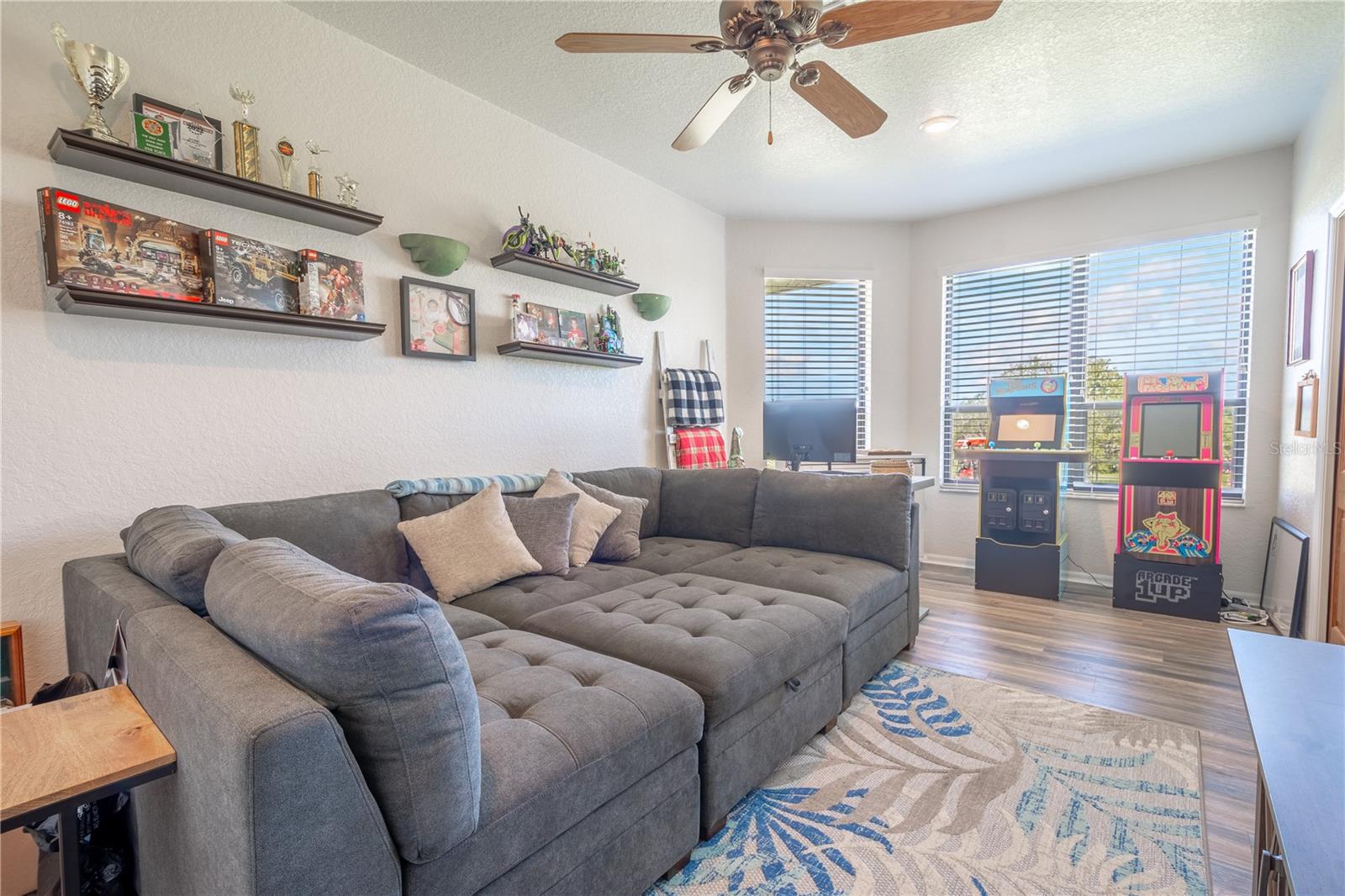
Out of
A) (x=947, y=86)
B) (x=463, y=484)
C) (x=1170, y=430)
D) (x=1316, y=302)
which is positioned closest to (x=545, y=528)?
(x=463, y=484)

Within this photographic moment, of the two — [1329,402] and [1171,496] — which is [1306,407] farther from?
[1171,496]

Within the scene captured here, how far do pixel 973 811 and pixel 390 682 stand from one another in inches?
65.8

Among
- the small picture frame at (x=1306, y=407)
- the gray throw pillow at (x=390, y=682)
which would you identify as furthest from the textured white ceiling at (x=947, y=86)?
the gray throw pillow at (x=390, y=682)

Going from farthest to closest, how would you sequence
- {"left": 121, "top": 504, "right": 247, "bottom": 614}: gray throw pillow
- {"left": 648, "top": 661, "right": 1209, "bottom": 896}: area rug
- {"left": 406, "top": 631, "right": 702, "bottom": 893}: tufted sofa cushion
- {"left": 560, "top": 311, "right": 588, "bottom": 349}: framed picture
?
1. {"left": 560, "top": 311, "right": 588, "bottom": 349}: framed picture
2. {"left": 648, "top": 661, "right": 1209, "bottom": 896}: area rug
3. {"left": 121, "top": 504, "right": 247, "bottom": 614}: gray throw pillow
4. {"left": 406, "top": 631, "right": 702, "bottom": 893}: tufted sofa cushion

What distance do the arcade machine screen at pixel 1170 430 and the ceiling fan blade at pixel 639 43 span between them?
11.1 ft

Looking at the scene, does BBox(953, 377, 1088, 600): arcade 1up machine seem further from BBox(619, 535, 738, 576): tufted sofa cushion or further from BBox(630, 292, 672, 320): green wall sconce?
BBox(630, 292, 672, 320): green wall sconce

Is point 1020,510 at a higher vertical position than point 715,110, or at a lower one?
lower

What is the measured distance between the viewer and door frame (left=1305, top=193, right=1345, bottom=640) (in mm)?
2623

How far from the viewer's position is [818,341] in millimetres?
4793

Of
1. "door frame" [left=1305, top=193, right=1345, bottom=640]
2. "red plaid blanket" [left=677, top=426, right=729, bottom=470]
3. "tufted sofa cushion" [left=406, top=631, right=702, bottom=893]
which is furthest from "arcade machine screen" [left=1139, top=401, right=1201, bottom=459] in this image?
"tufted sofa cushion" [left=406, top=631, right=702, bottom=893]

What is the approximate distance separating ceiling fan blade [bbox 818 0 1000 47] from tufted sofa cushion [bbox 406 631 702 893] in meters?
1.83

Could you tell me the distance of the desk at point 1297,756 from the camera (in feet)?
2.24

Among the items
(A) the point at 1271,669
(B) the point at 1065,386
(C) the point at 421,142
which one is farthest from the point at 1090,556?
(C) the point at 421,142

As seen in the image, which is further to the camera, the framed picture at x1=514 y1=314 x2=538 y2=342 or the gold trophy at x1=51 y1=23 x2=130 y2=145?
the framed picture at x1=514 y1=314 x2=538 y2=342
